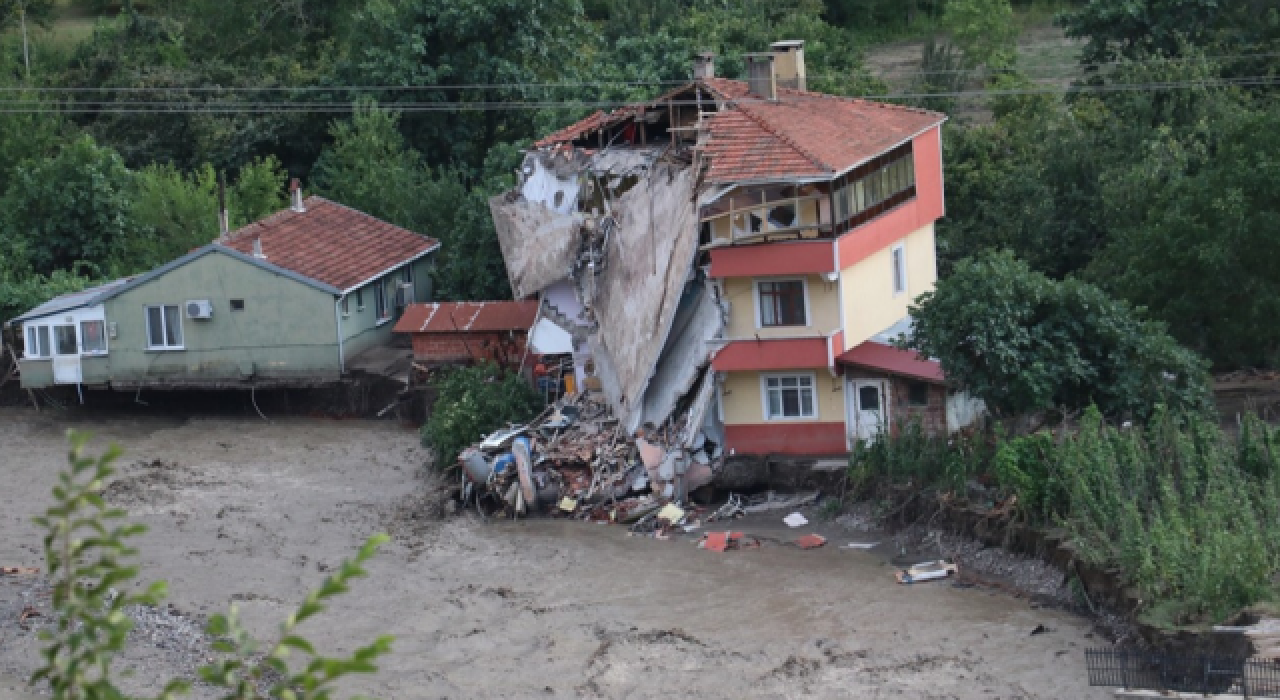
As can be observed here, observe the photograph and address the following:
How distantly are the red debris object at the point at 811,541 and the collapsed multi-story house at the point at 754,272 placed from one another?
2.61 m

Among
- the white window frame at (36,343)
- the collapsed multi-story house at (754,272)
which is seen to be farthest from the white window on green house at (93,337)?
the collapsed multi-story house at (754,272)

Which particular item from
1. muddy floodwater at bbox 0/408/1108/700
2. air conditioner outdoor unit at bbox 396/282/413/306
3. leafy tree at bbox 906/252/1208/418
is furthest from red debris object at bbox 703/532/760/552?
air conditioner outdoor unit at bbox 396/282/413/306

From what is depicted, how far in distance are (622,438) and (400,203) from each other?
1582 cm

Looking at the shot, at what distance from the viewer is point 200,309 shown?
148 feet

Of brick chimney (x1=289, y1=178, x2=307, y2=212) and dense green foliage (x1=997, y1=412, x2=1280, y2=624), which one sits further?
brick chimney (x1=289, y1=178, x2=307, y2=212)

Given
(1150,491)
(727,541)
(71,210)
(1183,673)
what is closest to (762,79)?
(727,541)

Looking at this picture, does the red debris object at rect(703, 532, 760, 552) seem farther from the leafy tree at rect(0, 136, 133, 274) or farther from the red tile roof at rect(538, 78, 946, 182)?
the leafy tree at rect(0, 136, 133, 274)

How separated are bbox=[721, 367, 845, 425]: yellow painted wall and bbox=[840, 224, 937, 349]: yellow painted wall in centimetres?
80

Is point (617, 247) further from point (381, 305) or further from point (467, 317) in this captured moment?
point (381, 305)

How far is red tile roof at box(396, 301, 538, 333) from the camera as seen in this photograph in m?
43.5

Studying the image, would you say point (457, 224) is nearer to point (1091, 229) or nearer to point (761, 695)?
point (1091, 229)

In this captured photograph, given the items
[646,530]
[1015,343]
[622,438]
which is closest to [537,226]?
[622,438]

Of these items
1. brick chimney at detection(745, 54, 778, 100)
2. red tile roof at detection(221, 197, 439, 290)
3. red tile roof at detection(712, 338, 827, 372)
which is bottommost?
red tile roof at detection(712, 338, 827, 372)

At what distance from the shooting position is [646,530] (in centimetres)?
3556
